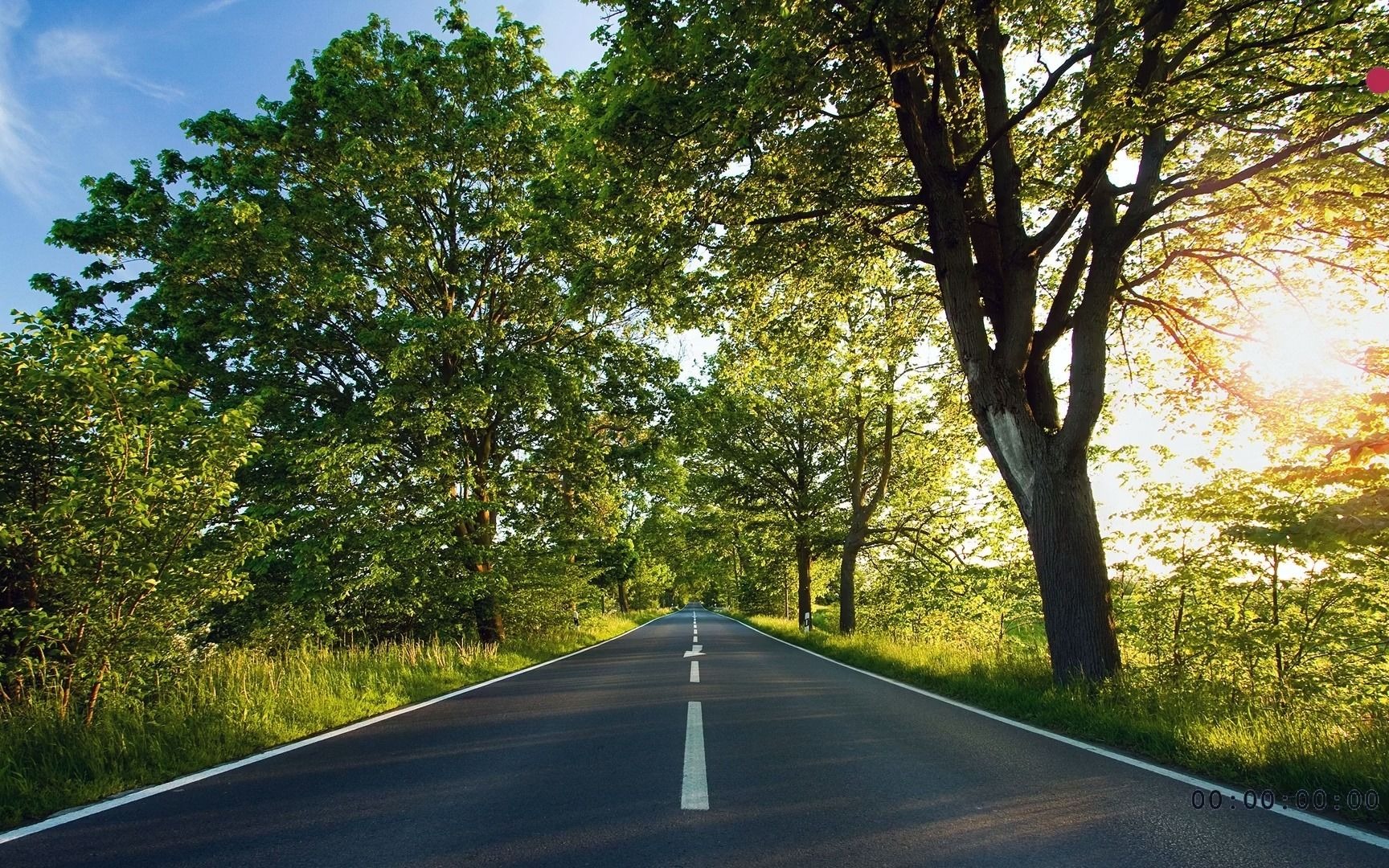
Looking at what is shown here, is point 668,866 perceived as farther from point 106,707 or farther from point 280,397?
point 280,397

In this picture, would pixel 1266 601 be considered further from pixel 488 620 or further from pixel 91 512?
pixel 488 620

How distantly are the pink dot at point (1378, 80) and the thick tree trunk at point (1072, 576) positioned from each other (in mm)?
4150

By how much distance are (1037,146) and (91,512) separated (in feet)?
36.3

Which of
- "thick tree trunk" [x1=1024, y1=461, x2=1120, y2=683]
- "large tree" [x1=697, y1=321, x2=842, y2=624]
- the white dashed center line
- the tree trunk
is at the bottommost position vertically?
the tree trunk

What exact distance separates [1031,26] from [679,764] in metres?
8.03

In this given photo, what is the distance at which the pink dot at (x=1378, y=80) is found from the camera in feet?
18.3

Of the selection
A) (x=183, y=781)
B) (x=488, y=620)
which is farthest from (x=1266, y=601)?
(x=488, y=620)

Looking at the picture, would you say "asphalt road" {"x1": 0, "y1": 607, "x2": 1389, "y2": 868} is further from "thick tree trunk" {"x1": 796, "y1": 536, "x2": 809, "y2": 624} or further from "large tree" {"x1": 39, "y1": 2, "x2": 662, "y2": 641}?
"thick tree trunk" {"x1": 796, "y1": 536, "x2": 809, "y2": 624}

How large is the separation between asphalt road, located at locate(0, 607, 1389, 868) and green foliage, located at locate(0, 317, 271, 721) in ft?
7.07

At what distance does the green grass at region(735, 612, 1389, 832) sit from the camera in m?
4.01

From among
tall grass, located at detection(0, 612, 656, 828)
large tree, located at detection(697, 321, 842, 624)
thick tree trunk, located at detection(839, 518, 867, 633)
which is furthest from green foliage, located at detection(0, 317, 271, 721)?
thick tree trunk, located at detection(839, 518, 867, 633)

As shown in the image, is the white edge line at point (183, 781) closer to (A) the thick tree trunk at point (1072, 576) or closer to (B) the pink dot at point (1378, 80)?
(A) the thick tree trunk at point (1072, 576)

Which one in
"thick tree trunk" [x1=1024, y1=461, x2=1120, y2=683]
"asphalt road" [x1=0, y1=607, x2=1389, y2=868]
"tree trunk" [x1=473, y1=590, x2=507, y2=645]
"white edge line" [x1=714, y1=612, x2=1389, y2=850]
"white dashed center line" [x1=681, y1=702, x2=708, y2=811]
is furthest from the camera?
"tree trunk" [x1=473, y1=590, x2=507, y2=645]

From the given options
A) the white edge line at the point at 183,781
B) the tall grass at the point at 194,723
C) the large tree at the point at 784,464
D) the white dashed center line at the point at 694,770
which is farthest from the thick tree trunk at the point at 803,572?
the white dashed center line at the point at 694,770
